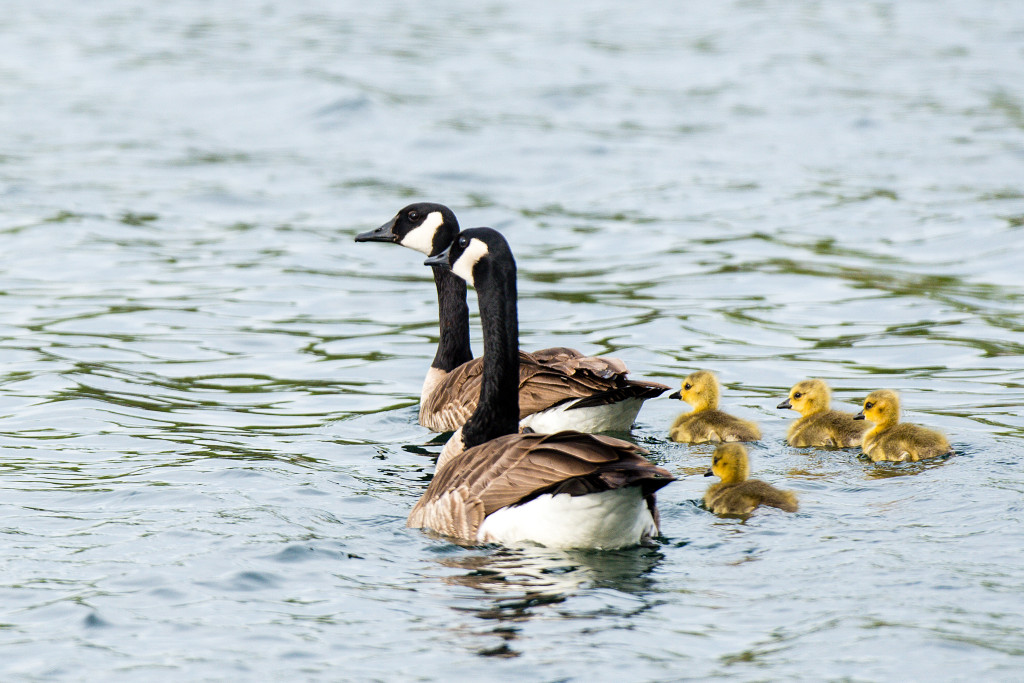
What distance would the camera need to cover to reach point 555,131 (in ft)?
79.4

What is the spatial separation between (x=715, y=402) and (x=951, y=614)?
13.2ft

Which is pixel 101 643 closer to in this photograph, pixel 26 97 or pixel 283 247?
pixel 283 247

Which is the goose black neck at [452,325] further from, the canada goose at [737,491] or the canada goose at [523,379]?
the canada goose at [737,491]

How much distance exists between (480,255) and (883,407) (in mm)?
3057

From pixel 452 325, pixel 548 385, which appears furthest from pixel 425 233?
pixel 548 385

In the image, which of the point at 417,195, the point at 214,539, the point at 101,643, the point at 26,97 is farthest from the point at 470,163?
the point at 101,643

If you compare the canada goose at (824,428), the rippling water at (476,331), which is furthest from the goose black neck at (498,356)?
the canada goose at (824,428)

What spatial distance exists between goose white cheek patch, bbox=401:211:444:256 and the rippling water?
1.39 m

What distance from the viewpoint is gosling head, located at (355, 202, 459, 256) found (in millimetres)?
11297

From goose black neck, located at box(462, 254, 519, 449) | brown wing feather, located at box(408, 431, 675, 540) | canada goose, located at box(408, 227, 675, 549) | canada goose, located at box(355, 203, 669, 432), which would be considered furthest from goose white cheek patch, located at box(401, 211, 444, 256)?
brown wing feather, located at box(408, 431, 675, 540)

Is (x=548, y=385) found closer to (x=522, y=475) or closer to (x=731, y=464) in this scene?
(x=731, y=464)

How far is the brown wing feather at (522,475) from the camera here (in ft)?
22.3

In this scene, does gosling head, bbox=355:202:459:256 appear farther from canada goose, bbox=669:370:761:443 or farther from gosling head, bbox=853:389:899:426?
gosling head, bbox=853:389:899:426

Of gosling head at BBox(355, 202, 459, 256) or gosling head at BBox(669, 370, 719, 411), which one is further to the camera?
gosling head at BBox(355, 202, 459, 256)
